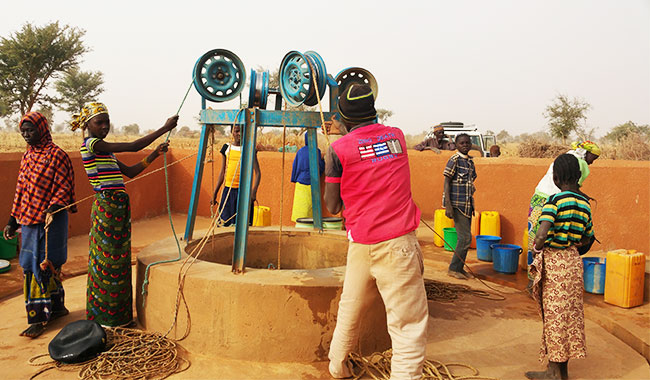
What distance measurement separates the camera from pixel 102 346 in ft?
10.5

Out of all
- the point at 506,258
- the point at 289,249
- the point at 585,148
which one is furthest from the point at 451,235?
the point at 289,249

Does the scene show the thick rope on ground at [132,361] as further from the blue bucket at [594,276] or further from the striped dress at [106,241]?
the blue bucket at [594,276]

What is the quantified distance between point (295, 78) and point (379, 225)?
62.7 inches

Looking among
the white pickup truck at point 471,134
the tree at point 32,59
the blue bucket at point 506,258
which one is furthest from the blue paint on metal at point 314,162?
the tree at point 32,59

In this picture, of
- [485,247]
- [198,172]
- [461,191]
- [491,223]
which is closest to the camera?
[198,172]

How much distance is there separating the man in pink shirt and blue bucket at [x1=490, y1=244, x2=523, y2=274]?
3335 millimetres

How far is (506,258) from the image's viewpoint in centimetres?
560

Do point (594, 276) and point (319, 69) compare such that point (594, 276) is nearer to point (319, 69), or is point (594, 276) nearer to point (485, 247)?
point (485, 247)

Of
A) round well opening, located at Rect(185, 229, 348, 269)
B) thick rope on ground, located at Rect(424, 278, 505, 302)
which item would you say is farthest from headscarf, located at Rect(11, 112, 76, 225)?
thick rope on ground, located at Rect(424, 278, 505, 302)

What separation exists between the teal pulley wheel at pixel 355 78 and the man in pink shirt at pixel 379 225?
5.09 ft

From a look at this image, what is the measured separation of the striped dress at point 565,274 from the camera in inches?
118

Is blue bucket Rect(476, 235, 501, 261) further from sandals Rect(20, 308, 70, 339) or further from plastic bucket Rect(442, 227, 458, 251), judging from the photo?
sandals Rect(20, 308, 70, 339)

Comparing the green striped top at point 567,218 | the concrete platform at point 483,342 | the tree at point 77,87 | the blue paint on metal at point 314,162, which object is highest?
the tree at point 77,87

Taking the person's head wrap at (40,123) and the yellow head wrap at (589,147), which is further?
the yellow head wrap at (589,147)
